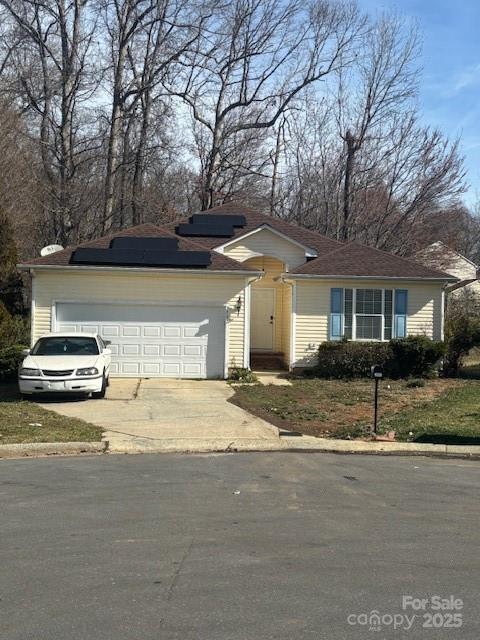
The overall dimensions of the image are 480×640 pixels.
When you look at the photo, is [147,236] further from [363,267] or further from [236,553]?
[236,553]

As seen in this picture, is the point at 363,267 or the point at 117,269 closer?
the point at 117,269

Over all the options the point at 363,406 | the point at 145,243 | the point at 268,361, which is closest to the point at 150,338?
the point at 145,243

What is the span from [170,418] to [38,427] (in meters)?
2.49

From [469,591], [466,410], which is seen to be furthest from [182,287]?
[469,591]

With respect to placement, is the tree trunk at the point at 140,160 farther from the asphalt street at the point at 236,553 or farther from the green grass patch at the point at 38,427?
the asphalt street at the point at 236,553

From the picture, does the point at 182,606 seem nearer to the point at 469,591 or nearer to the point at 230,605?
the point at 230,605

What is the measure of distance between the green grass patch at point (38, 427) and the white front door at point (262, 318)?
34.6 feet

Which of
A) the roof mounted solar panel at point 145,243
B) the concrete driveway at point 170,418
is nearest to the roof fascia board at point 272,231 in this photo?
the roof mounted solar panel at point 145,243

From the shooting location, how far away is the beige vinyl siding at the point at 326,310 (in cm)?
2052

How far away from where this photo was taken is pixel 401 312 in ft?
68.0

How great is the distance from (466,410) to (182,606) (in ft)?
35.9

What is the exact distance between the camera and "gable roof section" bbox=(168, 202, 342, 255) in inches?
874

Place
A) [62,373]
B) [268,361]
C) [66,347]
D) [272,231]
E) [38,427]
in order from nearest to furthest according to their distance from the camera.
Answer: [38,427] → [62,373] → [66,347] → [272,231] → [268,361]

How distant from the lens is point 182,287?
19094mm
